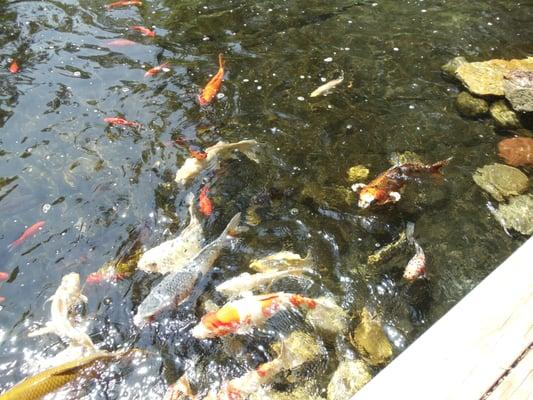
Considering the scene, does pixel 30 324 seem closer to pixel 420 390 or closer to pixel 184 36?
pixel 420 390

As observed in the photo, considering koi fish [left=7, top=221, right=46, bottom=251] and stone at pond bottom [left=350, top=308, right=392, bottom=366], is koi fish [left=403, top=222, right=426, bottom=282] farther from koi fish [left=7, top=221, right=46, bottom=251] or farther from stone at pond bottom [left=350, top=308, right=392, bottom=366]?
koi fish [left=7, top=221, right=46, bottom=251]

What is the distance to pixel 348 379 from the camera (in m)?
3.75

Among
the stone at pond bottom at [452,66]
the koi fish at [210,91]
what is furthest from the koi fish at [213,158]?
the stone at pond bottom at [452,66]

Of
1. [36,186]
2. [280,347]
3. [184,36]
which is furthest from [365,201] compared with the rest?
[184,36]

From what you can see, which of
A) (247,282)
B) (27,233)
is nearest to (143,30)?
(27,233)

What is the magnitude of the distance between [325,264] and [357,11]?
6.42 m

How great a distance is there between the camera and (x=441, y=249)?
15.9ft

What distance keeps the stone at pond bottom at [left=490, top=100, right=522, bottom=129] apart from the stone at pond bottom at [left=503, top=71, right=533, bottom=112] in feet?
0.36

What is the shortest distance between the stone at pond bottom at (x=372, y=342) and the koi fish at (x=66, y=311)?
2301 mm

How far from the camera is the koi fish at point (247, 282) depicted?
4.18 m

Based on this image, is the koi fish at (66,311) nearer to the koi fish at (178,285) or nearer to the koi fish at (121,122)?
the koi fish at (178,285)

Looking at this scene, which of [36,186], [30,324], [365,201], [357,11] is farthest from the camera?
[357,11]

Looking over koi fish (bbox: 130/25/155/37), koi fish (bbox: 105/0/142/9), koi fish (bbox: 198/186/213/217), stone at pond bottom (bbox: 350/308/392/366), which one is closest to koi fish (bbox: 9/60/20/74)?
koi fish (bbox: 130/25/155/37)

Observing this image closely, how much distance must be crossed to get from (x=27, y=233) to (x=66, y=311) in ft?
4.56
